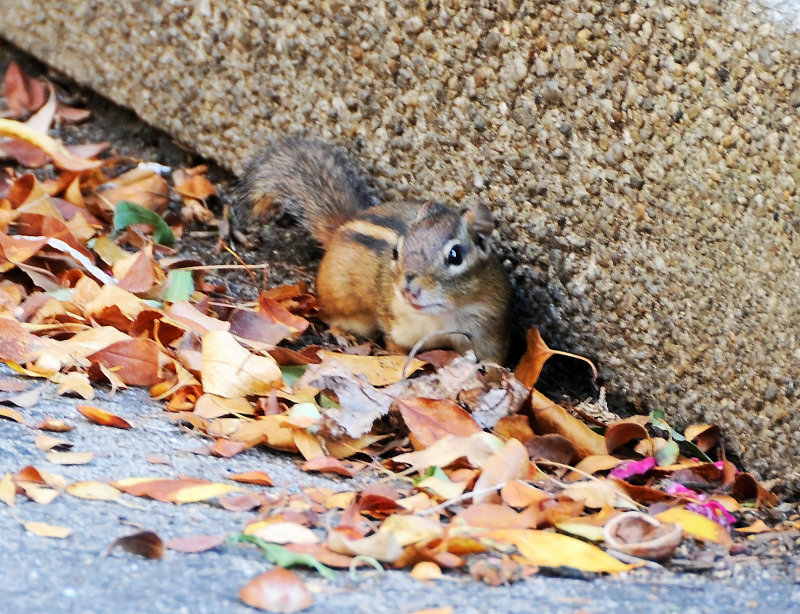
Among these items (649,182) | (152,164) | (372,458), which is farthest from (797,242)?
(152,164)

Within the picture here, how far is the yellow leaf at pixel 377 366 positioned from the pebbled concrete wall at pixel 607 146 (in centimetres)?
48

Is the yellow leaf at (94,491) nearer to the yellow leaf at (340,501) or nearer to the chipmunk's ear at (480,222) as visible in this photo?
the yellow leaf at (340,501)

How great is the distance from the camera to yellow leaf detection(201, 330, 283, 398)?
2.96 meters

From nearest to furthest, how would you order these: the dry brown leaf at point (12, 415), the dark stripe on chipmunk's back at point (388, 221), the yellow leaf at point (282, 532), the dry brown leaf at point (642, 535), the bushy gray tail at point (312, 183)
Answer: the yellow leaf at point (282, 532) → the dry brown leaf at point (642, 535) → the dry brown leaf at point (12, 415) → the dark stripe on chipmunk's back at point (388, 221) → the bushy gray tail at point (312, 183)

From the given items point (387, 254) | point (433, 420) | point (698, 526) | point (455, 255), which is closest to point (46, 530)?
point (433, 420)

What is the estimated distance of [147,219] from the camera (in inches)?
161

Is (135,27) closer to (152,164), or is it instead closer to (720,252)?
(152,164)

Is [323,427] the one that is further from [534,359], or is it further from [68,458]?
[534,359]

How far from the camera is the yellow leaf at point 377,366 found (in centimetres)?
330

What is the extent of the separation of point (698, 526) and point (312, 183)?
1995 mm

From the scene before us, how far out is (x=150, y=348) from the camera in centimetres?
304

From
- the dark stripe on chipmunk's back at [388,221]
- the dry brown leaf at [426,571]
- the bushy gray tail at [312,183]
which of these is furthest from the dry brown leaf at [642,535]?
the bushy gray tail at [312,183]

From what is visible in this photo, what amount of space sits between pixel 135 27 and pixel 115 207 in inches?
33.3

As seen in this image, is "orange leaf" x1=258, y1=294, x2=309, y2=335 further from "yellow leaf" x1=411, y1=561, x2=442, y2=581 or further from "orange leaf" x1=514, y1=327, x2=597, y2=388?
"yellow leaf" x1=411, y1=561, x2=442, y2=581
